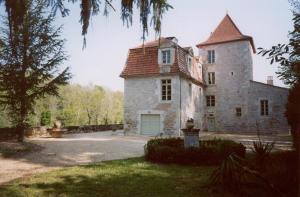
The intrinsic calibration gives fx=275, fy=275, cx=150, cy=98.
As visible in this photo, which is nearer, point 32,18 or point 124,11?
point 124,11

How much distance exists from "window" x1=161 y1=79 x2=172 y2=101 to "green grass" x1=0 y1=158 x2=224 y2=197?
1342 cm

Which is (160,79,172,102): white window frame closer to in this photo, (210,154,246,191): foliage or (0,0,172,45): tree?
(210,154,246,191): foliage

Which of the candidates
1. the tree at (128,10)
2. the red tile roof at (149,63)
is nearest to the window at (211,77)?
the red tile roof at (149,63)

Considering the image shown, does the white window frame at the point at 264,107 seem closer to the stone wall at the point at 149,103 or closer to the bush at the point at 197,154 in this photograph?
the stone wall at the point at 149,103

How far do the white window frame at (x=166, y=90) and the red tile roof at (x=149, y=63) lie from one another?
0.98 metres

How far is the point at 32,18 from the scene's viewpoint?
1612 centimetres

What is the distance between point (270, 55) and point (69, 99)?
45.1 meters

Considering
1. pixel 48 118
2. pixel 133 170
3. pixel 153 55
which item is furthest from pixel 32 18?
pixel 48 118

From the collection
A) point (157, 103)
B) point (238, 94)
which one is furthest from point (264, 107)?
point (157, 103)

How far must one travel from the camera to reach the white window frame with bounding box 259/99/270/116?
26.2 meters

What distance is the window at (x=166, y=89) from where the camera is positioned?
22.8m

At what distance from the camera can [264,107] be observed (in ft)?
86.6

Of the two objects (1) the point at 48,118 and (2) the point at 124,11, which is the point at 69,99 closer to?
(1) the point at 48,118

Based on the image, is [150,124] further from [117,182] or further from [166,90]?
[117,182]
